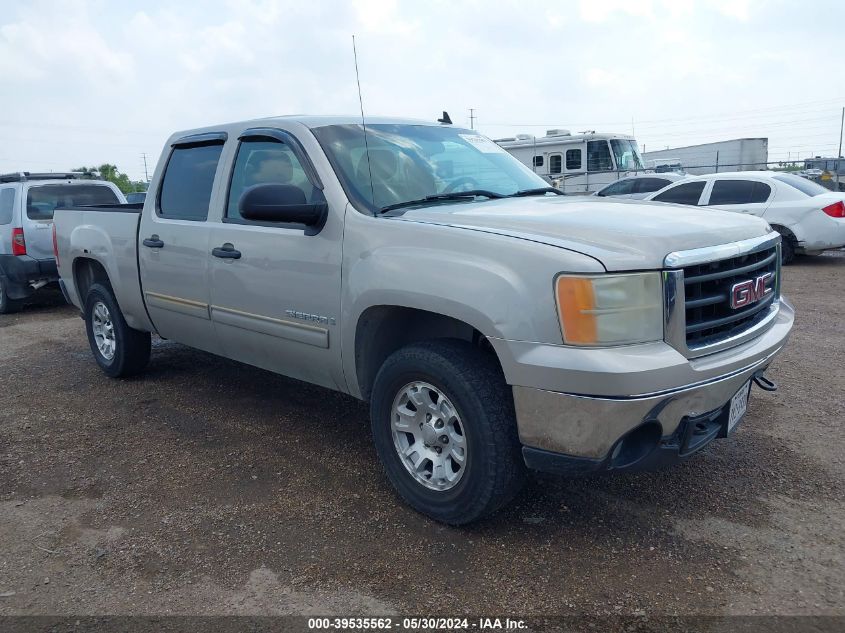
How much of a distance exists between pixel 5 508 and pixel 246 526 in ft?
4.48

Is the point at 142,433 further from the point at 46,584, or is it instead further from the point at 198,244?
the point at 46,584

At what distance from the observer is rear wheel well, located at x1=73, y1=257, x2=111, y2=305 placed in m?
6.11

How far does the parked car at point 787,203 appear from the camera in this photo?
11188mm

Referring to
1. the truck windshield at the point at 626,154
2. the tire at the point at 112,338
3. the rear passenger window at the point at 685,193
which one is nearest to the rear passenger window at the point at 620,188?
the rear passenger window at the point at 685,193

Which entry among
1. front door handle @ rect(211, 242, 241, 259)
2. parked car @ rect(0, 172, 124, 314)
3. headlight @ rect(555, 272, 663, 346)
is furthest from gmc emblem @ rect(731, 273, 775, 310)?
parked car @ rect(0, 172, 124, 314)

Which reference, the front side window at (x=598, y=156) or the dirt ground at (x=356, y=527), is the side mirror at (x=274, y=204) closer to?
the dirt ground at (x=356, y=527)

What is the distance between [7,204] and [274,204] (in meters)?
7.98

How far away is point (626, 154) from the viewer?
74.3 feet

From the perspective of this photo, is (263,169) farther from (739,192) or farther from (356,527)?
(739,192)

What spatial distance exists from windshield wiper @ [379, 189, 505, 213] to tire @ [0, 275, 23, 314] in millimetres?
8136

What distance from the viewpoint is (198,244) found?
461cm

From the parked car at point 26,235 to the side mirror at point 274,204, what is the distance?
7.12 metres

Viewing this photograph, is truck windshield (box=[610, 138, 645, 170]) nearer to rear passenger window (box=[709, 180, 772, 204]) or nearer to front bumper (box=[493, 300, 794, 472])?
rear passenger window (box=[709, 180, 772, 204])

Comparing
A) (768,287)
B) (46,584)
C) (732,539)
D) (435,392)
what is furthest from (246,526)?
(768,287)
